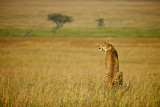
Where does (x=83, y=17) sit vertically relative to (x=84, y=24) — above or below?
above

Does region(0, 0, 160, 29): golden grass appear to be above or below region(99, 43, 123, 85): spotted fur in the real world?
above

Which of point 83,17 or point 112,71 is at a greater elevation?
point 83,17

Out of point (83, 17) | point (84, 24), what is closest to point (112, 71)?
point (84, 24)

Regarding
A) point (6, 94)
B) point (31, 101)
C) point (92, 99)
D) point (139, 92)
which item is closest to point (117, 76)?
point (139, 92)

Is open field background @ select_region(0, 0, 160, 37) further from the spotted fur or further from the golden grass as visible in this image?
the spotted fur

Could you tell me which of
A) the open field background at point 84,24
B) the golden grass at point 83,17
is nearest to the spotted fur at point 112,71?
the open field background at point 84,24

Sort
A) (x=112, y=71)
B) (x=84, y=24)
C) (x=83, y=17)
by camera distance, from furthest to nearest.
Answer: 1. (x=83, y=17)
2. (x=84, y=24)
3. (x=112, y=71)

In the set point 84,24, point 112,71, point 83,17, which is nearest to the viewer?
point 112,71

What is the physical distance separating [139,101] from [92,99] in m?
0.91

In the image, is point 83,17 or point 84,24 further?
point 83,17

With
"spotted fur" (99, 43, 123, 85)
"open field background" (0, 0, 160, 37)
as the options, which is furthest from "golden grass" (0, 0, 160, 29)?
"spotted fur" (99, 43, 123, 85)

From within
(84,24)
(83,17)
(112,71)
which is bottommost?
(84,24)

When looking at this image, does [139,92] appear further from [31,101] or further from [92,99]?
[31,101]

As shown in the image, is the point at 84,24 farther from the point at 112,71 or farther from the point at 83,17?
the point at 112,71
